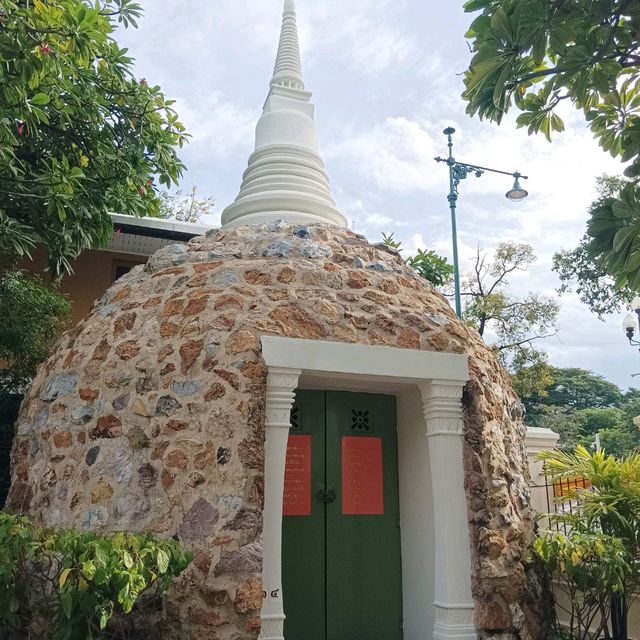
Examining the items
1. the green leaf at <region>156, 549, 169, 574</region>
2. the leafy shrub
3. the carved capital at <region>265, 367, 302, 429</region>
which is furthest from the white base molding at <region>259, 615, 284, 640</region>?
the leafy shrub

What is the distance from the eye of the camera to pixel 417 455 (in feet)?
19.0

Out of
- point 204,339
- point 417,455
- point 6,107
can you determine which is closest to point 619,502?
point 417,455

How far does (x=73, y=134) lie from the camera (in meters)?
7.32

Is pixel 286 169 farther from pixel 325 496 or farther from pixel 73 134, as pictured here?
pixel 325 496

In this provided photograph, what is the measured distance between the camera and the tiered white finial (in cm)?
692

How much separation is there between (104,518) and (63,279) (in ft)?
19.9

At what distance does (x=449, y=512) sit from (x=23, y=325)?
5294mm

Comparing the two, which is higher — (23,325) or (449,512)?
(23,325)

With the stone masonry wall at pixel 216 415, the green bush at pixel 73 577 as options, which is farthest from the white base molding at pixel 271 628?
the green bush at pixel 73 577

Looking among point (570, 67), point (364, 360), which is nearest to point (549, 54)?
point (570, 67)

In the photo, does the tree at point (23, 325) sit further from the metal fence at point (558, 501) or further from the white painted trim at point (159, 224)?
the metal fence at point (558, 501)

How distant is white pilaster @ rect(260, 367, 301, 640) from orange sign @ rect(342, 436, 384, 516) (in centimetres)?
111

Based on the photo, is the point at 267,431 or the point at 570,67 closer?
the point at 570,67

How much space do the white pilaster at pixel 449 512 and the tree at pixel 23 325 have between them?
471 cm
